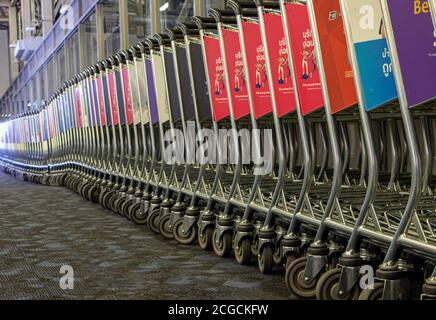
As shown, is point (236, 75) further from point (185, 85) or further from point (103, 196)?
point (103, 196)

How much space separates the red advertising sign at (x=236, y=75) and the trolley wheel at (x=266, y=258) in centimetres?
65

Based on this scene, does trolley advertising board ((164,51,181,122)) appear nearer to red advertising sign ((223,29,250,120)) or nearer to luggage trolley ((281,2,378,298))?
red advertising sign ((223,29,250,120))

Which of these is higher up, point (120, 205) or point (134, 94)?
point (134, 94)

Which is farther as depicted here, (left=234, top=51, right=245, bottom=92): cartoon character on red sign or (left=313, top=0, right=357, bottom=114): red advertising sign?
(left=234, top=51, right=245, bottom=92): cartoon character on red sign

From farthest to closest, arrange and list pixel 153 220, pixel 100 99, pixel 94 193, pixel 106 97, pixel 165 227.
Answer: pixel 94 193 → pixel 100 99 → pixel 106 97 → pixel 153 220 → pixel 165 227

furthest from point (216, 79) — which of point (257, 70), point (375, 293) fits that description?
point (375, 293)

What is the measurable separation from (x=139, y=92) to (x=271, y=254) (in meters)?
2.13

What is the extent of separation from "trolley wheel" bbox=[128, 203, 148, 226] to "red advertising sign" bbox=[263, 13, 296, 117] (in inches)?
78.7

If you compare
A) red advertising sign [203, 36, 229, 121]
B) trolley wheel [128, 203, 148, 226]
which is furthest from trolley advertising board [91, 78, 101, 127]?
red advertising sign [203, 36, 229, 121]

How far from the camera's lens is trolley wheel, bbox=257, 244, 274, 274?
2.87 meters

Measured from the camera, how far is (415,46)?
1.90m

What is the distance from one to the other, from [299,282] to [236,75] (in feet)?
3.67
